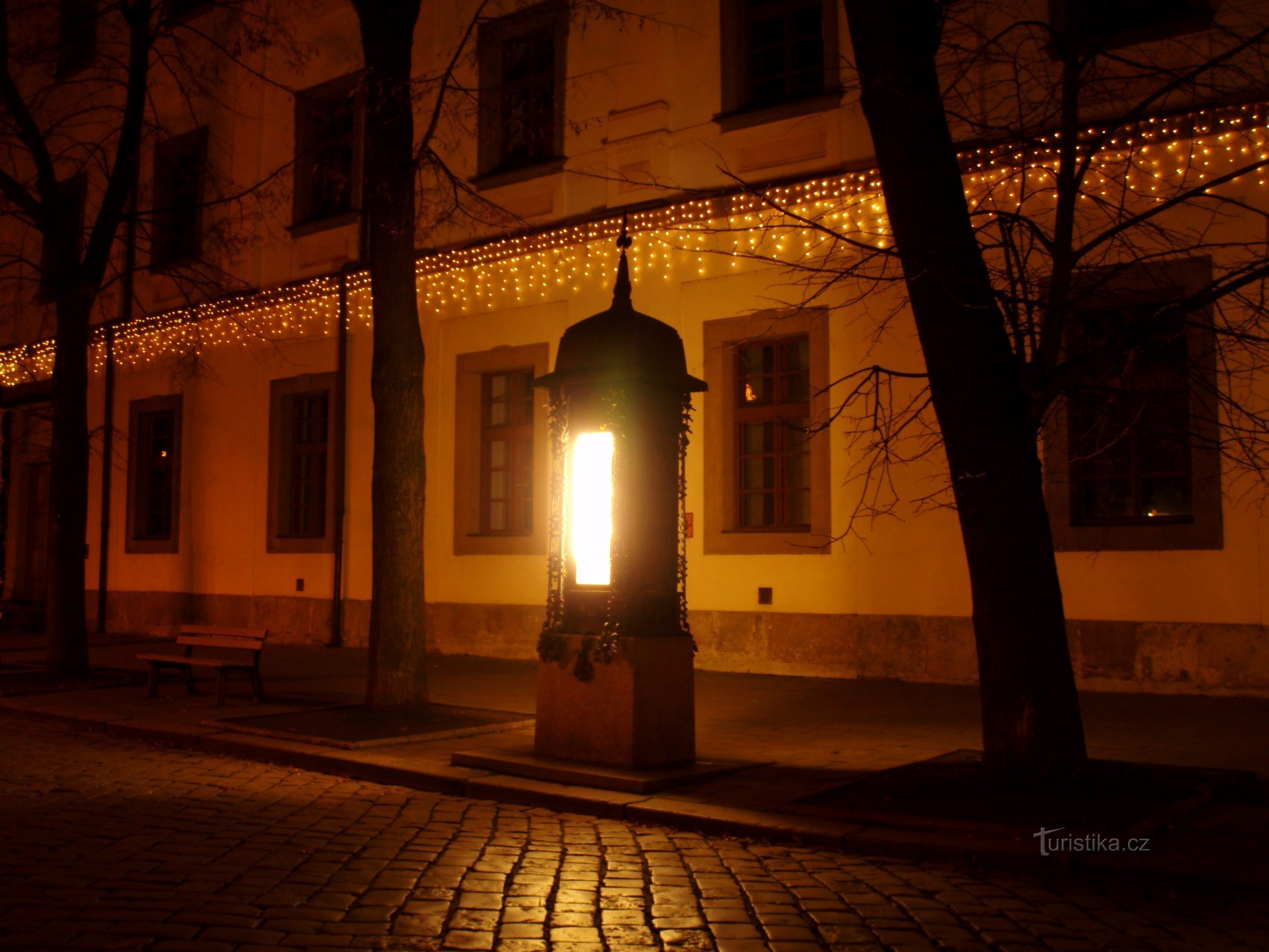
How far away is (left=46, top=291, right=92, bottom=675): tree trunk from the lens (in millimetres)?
13953

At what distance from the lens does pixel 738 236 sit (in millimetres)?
14898

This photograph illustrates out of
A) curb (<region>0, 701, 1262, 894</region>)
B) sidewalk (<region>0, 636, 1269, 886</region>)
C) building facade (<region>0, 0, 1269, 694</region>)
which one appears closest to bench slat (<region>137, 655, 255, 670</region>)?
sidewalk (<region>0, 636, 1269, 886</region>)

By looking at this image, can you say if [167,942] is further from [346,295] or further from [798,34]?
[346,295]

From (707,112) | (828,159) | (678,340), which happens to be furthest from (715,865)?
(707,112)

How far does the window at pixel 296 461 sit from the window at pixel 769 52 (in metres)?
8.36

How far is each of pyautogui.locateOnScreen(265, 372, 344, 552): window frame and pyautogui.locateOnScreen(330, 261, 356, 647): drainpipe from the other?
7.1 inches

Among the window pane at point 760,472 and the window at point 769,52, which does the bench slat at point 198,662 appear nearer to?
the window pane at point 760,472

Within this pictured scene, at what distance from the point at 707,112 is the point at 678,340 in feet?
24.3

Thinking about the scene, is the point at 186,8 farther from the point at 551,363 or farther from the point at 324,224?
the point at 551,363

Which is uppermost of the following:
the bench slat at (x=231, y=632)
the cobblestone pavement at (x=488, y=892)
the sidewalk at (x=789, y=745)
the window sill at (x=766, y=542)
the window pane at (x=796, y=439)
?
the window pane at (x=796, y=439)

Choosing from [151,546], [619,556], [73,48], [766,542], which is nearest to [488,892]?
[619,556]

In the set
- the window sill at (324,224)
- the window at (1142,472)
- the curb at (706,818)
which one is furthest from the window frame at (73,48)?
the window at (1142,472)

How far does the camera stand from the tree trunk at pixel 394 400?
10.8 metres

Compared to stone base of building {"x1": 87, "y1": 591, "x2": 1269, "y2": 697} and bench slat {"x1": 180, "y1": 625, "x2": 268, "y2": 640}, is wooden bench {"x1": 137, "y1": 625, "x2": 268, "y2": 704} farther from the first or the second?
stone base of building {"x1": 87, "y1": 591, "x2": 1269, "y2": 697}
